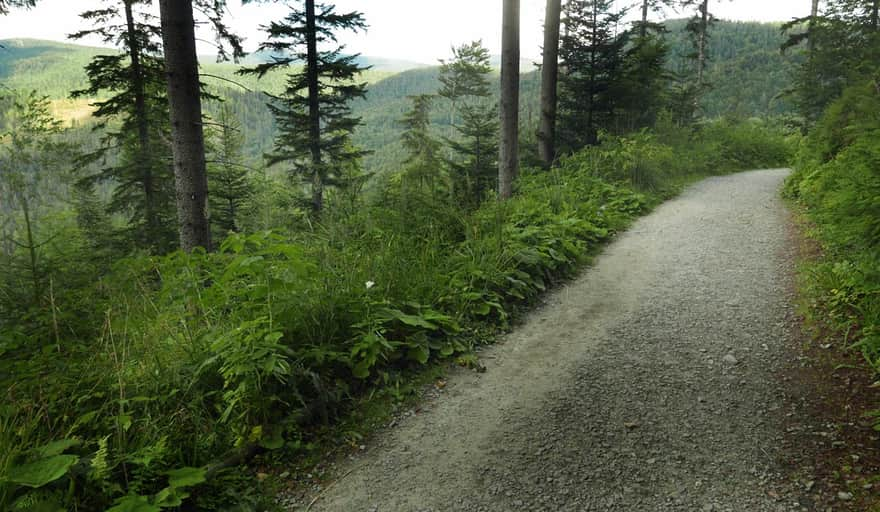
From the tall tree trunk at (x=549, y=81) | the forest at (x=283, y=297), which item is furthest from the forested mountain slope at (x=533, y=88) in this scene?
the tall tree trunk at (x=549, y=81)

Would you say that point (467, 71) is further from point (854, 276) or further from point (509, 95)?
point (854, 276)

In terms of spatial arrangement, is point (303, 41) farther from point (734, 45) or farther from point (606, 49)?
point (734, 45)

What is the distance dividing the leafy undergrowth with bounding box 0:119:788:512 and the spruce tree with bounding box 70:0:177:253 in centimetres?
1008

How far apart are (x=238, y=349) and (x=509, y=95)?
793cm

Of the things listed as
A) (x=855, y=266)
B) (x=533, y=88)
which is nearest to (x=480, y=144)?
(x=855, y=266)

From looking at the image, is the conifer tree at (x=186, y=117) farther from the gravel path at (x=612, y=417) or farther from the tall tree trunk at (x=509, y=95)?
the tall tree trunk at (x=509, y=95)

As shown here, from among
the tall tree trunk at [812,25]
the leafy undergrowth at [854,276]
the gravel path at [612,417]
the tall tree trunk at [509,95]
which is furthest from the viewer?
the tall tree trunk at [812,25]

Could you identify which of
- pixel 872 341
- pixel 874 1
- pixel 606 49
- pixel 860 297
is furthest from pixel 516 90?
pixel 874 1

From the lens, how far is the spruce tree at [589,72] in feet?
44.4

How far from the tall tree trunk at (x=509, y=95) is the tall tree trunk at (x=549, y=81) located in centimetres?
317

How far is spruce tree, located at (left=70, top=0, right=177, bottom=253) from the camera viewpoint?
13.5 m

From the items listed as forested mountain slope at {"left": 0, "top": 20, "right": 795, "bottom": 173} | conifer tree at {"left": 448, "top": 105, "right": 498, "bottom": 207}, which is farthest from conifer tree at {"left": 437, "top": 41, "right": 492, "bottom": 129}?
conifer tree at {"left": 448, "top": 105, "right": 498, "bottom": 207}

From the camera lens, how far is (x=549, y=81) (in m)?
12.6

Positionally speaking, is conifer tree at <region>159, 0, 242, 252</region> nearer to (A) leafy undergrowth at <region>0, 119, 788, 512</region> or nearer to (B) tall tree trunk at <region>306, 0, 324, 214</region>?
(A) leafy undergrowth at <region>0, 119, 788, 512</region>
